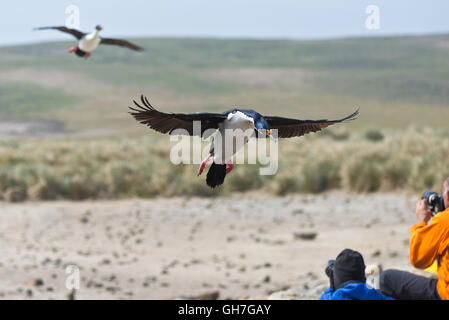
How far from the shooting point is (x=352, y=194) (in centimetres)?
1462

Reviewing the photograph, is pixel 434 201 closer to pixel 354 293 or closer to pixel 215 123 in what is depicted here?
pixel 354 293

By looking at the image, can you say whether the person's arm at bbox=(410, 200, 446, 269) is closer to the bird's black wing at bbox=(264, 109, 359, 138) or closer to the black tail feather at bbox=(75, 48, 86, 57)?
the bird's black wing at bbox=(264, 109, 359, 138)

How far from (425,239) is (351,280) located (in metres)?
0.69

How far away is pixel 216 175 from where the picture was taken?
229cm

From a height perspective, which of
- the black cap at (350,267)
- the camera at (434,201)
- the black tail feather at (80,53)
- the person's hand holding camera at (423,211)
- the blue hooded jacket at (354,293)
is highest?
the black tail feather at (80,53)

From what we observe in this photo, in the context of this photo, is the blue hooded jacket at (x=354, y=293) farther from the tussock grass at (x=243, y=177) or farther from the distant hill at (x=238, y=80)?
the distant hill at (x=238, y=80)

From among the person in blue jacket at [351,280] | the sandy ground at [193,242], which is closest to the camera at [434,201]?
the person in blue jacket at [351,280]

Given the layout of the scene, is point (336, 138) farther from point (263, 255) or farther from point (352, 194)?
point (263, 255)

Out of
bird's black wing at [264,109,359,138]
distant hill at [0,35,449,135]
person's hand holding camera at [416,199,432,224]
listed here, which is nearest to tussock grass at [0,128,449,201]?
person's hand holding camera at [416,199,432,224]

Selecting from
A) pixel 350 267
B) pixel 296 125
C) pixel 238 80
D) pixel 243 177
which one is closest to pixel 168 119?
pixel 296 125

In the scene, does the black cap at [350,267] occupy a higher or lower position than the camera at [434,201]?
lower

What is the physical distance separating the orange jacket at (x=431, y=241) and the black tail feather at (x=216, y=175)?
2.36m

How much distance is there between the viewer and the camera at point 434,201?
4352 mm

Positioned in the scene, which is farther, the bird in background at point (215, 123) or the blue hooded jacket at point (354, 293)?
the blue hooded jacket at point (354, 293)
